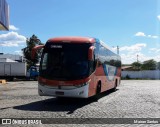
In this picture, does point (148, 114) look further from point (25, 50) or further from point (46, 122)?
point (25, 50)

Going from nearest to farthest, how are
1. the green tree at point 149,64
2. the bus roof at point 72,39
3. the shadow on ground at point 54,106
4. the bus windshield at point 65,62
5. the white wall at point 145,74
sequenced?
the shadow on ground at point 54,106
the bus windshield at point 65,62
the bus roof at point 72,39
the white wall at point 145,74
the green tree at point 149,64

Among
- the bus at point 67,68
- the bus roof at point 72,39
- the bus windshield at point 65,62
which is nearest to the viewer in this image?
the bus at point 67,68

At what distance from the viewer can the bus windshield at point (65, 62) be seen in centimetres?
1493

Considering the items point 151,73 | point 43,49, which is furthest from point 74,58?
point 151,73

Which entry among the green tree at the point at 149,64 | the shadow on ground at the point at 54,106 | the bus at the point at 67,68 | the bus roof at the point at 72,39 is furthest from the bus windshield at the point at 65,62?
the green tree at the point at 149,64

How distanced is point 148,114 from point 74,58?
479 cm

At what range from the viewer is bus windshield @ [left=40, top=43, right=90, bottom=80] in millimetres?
14930

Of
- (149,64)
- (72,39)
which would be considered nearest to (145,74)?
(149,64)

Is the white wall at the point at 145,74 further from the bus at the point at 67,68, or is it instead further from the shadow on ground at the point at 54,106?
the bus at the point at 67,68

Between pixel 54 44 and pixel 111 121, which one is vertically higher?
pixel 54 44

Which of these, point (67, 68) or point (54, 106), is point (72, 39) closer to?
point (67, 68)

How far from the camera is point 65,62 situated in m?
15.1

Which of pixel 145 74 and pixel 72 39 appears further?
pixel 145 74

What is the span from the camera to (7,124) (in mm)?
9633
